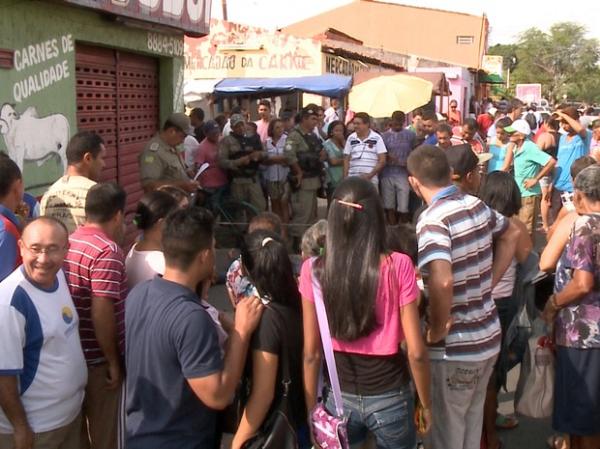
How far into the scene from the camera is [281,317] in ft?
9.36

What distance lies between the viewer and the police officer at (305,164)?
9.77 metres

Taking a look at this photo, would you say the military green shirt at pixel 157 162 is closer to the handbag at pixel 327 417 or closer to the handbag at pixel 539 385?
the handbag at pixel 539 385

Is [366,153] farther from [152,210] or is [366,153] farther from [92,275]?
[92,275]

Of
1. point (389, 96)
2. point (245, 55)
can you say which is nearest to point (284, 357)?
point (389, 96)

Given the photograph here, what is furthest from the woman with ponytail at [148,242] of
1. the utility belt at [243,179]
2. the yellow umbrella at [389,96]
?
the yellow umbrella at [389,96]

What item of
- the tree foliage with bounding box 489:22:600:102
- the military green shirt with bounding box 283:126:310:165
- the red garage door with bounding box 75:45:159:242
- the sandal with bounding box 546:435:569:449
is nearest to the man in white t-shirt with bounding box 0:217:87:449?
the sandal with bounding box 546:435:569:449

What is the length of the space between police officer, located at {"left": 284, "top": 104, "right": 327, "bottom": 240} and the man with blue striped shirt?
6.32 m

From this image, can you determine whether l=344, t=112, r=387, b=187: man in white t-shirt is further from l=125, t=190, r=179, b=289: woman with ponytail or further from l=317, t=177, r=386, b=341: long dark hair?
l=317, t=177, r=386, b=341: long dark hair

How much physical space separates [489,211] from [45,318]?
206 cm

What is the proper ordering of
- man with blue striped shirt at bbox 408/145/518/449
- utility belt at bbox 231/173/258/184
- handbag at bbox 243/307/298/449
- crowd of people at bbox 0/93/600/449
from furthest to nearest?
utility belt at bbox 231/173/258/184
man with blue striped shirt at bbox 408/145/518/449
handbag at bbox 243/307/298/449
crowd of people at bbox 0/93/600/449

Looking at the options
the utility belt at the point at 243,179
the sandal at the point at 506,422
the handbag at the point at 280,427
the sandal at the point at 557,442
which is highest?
the utility belt at the point at 243,179

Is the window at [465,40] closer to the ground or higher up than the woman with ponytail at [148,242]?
higher up

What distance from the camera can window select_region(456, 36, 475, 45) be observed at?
45.7 metres

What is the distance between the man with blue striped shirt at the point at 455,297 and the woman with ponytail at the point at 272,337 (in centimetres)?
65
